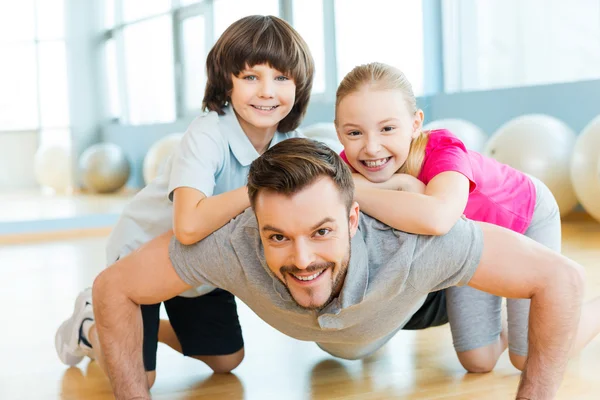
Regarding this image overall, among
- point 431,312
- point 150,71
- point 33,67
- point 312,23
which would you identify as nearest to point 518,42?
point 312,23

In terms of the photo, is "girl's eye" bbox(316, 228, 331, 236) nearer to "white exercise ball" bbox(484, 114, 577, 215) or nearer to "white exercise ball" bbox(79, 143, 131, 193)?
"white exercise ball" bbox(484, 114, 577, 215)

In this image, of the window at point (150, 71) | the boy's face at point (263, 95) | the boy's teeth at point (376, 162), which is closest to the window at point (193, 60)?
the window at point (150, 71)

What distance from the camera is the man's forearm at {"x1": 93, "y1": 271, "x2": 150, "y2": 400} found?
159 cm

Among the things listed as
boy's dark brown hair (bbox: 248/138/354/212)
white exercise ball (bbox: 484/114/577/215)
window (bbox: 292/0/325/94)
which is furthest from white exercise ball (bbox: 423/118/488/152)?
boy's dark brown hair (bbox: 248/138/354/212)

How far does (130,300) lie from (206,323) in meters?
0.54

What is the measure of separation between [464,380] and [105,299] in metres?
0.86

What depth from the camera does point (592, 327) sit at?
1875 millimetres

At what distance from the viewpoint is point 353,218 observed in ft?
4.45

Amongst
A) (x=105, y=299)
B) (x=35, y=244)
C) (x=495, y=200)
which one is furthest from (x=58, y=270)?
(x=495, y=200)

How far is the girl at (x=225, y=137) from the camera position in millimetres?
1711

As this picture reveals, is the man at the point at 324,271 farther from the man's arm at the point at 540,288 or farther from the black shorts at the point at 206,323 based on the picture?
the black shorts at the point at 206,323

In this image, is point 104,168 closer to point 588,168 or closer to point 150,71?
point 150,71

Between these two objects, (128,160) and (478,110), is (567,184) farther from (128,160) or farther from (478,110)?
(128,160)

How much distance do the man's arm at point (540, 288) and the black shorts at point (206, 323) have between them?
843 mm
